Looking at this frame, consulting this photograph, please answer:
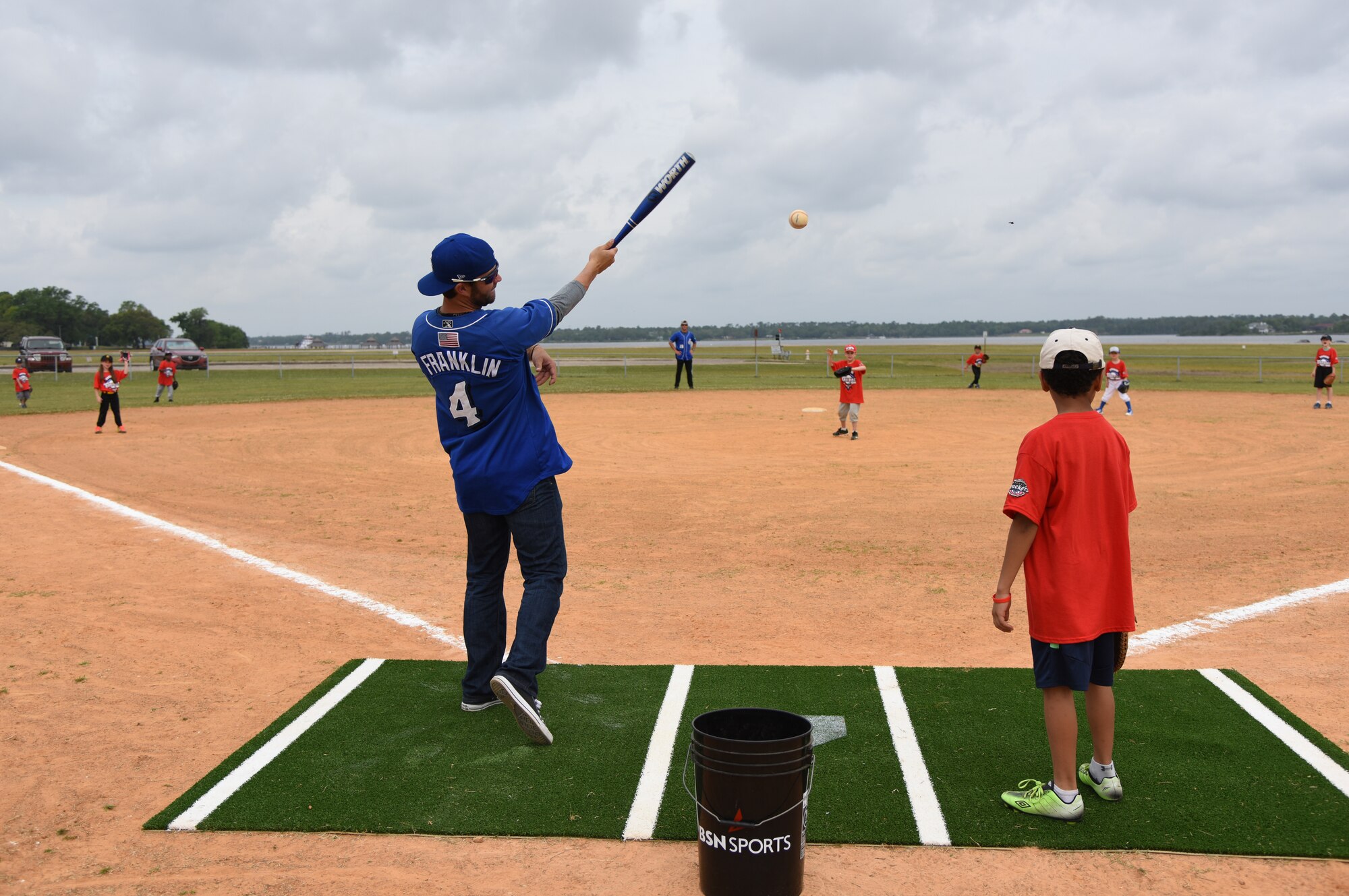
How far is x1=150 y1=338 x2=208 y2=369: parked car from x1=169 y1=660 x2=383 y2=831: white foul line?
49.1 metres

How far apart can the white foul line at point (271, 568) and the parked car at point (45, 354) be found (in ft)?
127

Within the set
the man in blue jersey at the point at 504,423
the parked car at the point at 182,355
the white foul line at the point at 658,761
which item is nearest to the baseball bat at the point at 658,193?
the man in blue jersey at the point at 504,423

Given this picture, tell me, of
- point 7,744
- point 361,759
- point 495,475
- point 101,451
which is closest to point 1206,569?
point 495,475

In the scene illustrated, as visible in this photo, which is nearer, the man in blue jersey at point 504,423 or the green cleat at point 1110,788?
the green cleat at point 1110,788

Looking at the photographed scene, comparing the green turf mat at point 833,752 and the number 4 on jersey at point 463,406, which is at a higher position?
the number 4 on jersey at point 463,406

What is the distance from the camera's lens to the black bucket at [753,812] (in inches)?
130

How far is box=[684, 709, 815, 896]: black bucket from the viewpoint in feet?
10.8

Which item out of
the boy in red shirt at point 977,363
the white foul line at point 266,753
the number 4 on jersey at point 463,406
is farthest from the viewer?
the boy in red shirt at point 977,363

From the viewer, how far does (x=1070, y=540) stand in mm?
3771

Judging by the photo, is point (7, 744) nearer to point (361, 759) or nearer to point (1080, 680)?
point (361, 759)

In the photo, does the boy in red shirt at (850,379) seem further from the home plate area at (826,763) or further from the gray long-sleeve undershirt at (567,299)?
the gray long-sleeve undershirt at (567,299)

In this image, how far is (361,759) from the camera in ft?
15.1

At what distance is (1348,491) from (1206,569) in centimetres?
545

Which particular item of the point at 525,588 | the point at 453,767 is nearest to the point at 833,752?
the point at 525,588
